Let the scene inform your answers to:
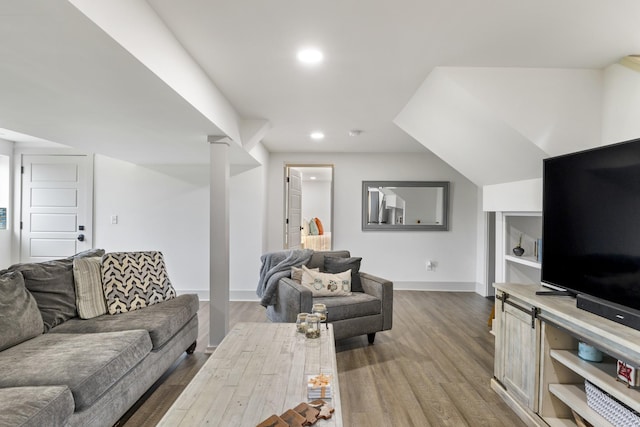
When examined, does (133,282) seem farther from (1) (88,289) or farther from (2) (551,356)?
(2) (551,356)

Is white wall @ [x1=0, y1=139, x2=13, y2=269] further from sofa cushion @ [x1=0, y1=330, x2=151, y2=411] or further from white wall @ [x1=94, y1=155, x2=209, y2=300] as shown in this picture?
sofa cushion @ [x1=0, y1=330, x2=151, y2=411]

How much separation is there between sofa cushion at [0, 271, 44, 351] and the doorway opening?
3.72m

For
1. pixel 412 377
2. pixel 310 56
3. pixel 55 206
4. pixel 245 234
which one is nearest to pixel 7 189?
pixel 55 206

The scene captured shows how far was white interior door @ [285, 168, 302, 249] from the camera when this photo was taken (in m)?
5.82

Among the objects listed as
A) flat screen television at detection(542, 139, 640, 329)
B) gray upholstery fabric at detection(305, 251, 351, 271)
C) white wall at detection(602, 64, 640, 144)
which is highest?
white wall at detection(602, 64, 640, 144)

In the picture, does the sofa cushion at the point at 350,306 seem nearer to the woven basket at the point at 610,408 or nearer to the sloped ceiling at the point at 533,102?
the woven basket at the point at 610,408

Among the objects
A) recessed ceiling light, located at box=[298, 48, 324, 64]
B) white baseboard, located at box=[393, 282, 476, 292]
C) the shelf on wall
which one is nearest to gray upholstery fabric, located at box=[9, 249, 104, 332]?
recessed ceiling light, located at box=[298, 48, 324, 64]

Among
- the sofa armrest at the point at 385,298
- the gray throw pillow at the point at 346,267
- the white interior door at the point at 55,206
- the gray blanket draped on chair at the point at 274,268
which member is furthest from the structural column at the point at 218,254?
the white interior door at the point at 55,206

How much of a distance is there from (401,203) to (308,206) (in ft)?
15.8

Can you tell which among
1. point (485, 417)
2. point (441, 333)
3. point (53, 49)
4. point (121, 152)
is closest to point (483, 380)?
point (485, 417)

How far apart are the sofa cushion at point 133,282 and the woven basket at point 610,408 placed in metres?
3.06

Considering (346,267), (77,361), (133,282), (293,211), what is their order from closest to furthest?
(77,361) → (133,282) → (346,267) → (293,211)

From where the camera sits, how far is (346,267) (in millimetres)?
3666

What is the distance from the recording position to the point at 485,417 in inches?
85.7
